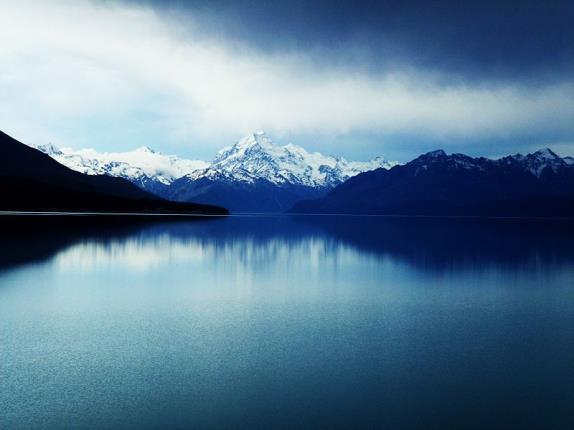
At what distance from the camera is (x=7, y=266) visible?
49281mm

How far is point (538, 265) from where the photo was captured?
200 ft

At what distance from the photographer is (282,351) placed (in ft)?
74.9

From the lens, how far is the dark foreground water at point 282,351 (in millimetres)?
16234

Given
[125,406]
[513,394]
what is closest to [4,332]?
[125,406]

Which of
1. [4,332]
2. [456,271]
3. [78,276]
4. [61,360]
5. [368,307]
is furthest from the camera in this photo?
[456,271]

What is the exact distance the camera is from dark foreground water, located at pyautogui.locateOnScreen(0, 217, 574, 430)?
16234 mm

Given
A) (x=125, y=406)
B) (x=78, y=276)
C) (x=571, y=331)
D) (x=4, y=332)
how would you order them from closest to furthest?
1. (x=125, y=406)
2. (x=4, y=332)
3. (x=571, y=331)
4. (x=78, y=276)

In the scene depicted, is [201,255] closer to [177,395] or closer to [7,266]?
[7,266]

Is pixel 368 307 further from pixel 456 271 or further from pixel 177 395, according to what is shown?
A: pixel 456 271

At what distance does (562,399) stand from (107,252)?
61.7 m

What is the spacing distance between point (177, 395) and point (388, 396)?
25.7 feet

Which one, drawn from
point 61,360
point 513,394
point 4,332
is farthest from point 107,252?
point 513,394

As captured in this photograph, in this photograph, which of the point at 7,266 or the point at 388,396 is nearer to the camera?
the point at 388,396

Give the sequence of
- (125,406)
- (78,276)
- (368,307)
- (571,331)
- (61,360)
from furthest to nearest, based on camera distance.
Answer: (78,276), (368,307), (571,331), (61,360), (125,406)
